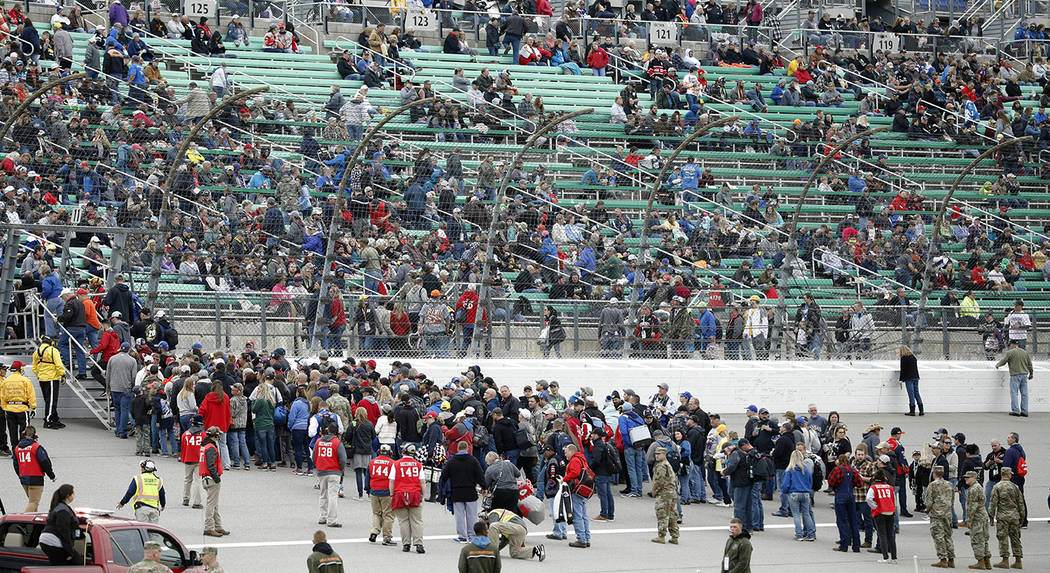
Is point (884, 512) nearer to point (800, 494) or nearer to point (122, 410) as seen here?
point (800, 494)

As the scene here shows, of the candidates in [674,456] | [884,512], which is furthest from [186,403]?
[884,512]

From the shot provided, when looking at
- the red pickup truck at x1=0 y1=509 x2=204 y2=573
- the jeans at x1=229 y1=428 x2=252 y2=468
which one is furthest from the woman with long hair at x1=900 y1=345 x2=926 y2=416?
the red pickup truck at x1=0 y1=509 x2=204 y2=573

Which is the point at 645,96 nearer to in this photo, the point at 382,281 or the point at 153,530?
the point at 382,281

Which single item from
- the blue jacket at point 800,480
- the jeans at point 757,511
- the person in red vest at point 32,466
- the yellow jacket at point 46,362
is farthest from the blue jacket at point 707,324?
the person in red vest at point 32,466

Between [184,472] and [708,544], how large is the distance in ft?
23.4

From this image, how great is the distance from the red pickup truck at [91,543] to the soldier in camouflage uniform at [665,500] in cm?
706

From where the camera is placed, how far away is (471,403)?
71.3ft

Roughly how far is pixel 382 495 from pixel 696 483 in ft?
20.0

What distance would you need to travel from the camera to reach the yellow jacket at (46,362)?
23.0 metres

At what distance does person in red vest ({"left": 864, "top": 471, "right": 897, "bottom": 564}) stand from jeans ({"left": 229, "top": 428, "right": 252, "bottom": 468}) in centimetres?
863

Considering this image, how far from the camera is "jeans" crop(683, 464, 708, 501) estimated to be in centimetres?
2292

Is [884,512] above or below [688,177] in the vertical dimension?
below

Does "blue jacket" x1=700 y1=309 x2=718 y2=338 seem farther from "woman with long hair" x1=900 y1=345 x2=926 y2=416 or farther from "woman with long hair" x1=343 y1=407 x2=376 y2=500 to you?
"woman with long hair" x1=343 y1=407 x2=376 y2=500

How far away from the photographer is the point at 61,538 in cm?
1443
